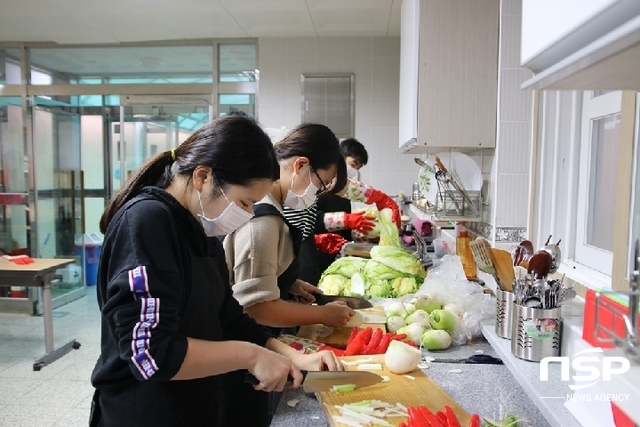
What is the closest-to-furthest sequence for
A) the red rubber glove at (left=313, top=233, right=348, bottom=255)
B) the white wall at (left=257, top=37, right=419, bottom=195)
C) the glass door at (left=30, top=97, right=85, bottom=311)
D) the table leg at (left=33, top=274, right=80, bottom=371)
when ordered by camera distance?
the red rubber glove at (left=313, top=233, right=348, bottom=255), the table leg at (left=33, top=274, right=80, bottom=371), the white wall at (left=257, top=37, right=419, bottom=195), the glass door at (left=30, top=97, right=85, bottom=311)

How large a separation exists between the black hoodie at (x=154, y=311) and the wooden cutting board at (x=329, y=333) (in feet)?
1.69

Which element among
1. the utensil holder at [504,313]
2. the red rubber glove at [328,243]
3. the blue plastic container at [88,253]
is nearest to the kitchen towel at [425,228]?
the red rubber glove at [328,243]

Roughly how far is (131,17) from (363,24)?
77.9 inches

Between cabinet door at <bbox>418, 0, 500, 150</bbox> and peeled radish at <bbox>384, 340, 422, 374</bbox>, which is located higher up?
cabinet door at <bbox>418, 0, 500, 150</bbox>

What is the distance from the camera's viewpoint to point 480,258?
157cm

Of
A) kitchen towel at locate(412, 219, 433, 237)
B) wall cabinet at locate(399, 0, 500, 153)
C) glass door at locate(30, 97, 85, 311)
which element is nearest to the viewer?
wall cabinet at locate(399, 0, 500, 153)

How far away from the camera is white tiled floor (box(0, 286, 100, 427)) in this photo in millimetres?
2863

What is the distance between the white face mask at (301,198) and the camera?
1.80 m

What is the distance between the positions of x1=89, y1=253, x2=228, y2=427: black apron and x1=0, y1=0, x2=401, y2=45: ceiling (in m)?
3.24

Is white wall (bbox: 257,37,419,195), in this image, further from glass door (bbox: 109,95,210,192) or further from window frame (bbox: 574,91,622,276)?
window frame (bbox: 574,91,622,276)

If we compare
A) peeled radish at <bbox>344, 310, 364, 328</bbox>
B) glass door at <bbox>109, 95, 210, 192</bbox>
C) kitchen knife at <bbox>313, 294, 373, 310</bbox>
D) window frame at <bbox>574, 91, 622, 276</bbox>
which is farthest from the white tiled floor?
window frame at <bbox>574, 91, 622, 276</bbox>

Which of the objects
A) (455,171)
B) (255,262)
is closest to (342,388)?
(255,262)

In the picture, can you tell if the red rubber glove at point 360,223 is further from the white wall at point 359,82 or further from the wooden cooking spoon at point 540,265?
the wooden cooking spoon at point 540,265

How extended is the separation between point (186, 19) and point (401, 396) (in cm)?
397
